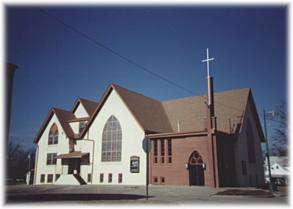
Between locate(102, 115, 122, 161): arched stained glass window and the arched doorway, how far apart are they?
9244 mm

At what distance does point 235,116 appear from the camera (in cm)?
3709

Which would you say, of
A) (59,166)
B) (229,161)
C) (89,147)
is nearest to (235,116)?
(229,161)

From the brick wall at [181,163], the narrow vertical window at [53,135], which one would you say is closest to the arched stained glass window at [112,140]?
the brick wall at [181,163]

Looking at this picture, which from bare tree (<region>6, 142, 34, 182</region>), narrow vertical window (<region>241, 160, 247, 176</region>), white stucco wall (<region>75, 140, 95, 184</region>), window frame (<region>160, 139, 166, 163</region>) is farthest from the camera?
bare tree (<region>6, 142, 34, 182</region>)

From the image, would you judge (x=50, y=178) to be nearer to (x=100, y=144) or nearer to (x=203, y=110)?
(x=100, y=144)

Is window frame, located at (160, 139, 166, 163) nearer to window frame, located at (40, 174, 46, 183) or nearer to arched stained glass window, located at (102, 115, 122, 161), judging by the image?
arched stained glass window, located at (102, 115, 122, 161)

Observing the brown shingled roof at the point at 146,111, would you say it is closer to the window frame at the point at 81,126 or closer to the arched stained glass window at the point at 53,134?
the window frame at the point at 81,126

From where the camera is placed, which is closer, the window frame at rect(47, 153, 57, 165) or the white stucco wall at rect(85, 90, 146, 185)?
the white stucco wall at rect(85, 90, 146, 185)

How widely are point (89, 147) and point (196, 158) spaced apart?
49.4 ft

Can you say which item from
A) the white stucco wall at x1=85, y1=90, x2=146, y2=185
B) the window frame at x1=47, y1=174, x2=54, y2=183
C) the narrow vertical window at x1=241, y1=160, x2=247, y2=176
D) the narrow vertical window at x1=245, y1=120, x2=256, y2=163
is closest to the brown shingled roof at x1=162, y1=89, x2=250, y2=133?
the narrow vertical window at x1=245, y1=120, x2=256, y2=163

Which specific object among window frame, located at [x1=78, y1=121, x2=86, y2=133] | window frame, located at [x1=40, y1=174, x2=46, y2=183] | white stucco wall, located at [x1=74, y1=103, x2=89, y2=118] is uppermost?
white stucco wall, located at [x1=74, y1=103, x2=89, y2=118]

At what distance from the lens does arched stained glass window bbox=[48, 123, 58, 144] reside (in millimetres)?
45375

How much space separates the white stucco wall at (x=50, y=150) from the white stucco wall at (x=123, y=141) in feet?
16.3

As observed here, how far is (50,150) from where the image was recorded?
45156 mm
